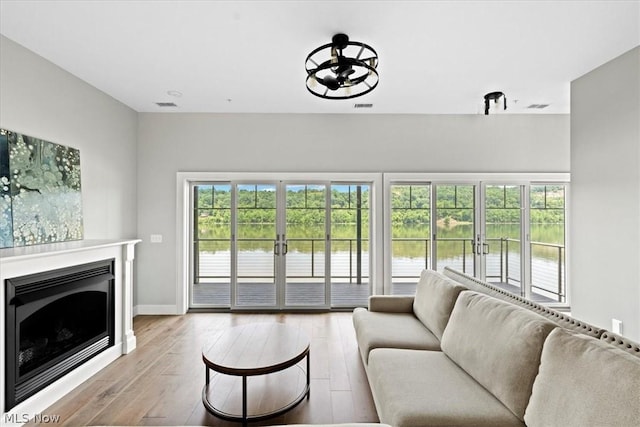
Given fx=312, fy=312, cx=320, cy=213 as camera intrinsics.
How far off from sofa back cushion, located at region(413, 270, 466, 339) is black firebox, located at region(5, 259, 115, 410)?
9.82 ft

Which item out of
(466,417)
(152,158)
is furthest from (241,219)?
(466,417)

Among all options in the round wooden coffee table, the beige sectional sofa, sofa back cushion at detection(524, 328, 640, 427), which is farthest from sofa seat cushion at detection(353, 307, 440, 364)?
sofa back cushion at detection(524, 328, 640, 427)

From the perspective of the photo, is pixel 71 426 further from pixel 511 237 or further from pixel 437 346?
pixel 511 237

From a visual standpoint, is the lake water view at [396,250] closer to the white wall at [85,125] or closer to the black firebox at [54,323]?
the white wall at [85,125]

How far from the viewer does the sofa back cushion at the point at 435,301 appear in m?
2.49

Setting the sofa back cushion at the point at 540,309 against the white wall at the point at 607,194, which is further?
the white wall at the point at 607,194

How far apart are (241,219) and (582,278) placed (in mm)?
4247

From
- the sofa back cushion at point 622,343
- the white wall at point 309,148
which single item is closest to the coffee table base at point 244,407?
the sofa back cushion at point 622,343

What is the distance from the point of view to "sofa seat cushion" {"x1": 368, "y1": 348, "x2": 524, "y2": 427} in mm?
1482

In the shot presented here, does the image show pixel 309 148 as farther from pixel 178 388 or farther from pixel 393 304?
pixel 178 388

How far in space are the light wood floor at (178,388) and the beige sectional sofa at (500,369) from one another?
41cm

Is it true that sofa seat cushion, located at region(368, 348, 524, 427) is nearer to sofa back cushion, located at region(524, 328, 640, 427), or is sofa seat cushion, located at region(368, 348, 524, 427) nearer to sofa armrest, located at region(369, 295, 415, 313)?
sofa back cushion, located at region(524, 328, 640, 427)

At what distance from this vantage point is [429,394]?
1656 mm

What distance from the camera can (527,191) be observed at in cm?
458
